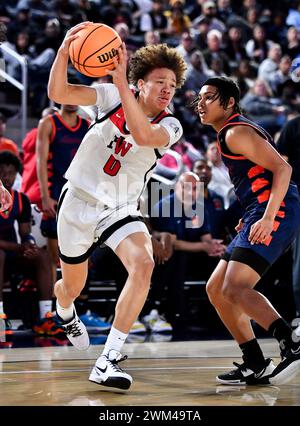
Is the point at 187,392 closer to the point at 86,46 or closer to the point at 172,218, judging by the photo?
the point at 86,46

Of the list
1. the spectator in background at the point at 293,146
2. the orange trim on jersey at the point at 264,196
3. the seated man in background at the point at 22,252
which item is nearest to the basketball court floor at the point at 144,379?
the seated man in background at the point at 22,252

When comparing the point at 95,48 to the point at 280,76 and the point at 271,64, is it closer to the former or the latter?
the point at 280,76

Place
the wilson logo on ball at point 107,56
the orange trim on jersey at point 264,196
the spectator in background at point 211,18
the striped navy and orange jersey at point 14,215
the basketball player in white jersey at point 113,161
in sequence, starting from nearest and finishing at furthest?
the wilson logo on ball at point 107,56
the orange trim on jersey at point 264,196
the basketball player in white jersey at point 113,161
the striped navy and orange jersey at point 14,215
the spectator in background at point 211,18

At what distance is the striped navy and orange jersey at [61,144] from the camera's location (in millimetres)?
7395

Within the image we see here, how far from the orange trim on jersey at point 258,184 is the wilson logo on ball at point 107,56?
3.33 feet

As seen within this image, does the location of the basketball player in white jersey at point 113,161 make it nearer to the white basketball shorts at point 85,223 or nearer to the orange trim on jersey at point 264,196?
the white basketball shorts at point 85,223

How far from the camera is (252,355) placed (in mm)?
4539

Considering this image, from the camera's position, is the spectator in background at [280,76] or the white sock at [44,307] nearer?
the white sock at [44,307]

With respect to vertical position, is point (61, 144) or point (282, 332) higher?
point (282, 332)

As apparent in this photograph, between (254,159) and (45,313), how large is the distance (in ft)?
10.7

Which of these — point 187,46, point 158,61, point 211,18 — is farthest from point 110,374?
point 211,18

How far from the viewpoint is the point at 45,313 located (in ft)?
23.2

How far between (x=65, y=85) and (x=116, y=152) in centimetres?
47

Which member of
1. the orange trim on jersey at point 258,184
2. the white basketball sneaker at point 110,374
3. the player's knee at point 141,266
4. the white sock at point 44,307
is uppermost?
the orange trim on jersey at point 258,184
